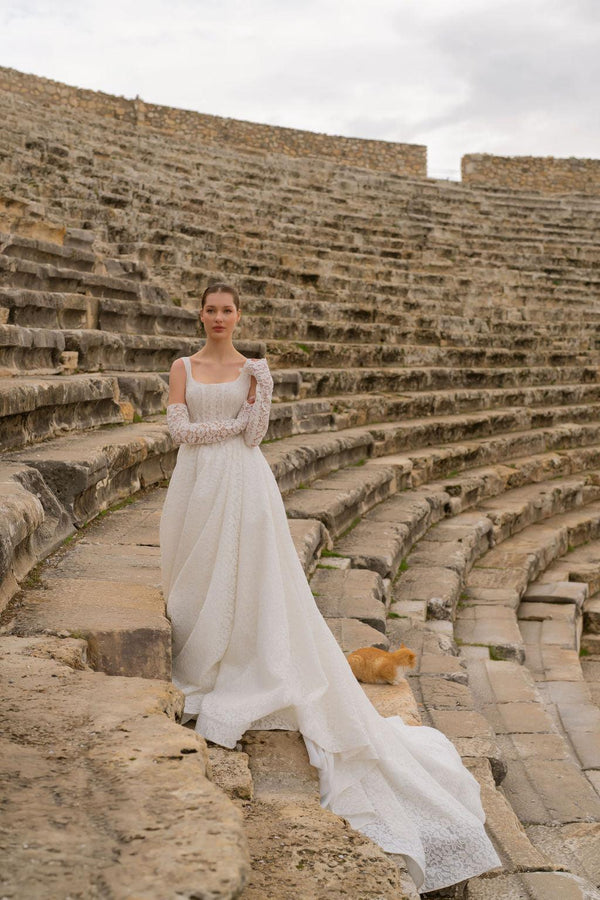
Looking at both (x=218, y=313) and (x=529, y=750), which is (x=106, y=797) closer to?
(x=218, y=313)

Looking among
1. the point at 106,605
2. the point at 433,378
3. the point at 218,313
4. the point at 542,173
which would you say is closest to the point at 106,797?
the point at 106,605

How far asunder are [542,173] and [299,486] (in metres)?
16.4

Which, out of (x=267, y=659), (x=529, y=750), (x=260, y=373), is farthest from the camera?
(x=529, y=750)

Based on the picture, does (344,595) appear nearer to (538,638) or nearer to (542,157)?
(538,638)

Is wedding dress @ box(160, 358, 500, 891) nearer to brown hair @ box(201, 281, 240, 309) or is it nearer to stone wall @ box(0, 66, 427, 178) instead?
brown hair @ box(201, 281, 240, 309)

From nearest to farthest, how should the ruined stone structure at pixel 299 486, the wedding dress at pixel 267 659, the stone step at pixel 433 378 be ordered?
the ruined stone structure at pixel 299 486 → the wedding dress at pixel 267 659 → the stone step at pixel 433 378

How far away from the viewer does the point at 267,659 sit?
2.76m

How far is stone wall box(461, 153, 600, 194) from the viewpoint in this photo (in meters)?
20.1

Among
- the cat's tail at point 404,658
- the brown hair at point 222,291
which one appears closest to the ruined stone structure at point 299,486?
the cat's tail at point 404,658

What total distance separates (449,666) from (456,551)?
6.91 feet

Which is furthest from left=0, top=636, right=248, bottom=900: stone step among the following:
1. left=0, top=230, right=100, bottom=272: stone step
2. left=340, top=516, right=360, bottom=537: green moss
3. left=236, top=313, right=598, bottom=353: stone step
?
left=236, top=313, right=598, bottom=353: stone step

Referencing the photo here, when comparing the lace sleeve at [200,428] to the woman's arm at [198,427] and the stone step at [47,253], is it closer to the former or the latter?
the woman's arm at [198,427]

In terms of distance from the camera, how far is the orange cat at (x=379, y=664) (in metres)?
3.63

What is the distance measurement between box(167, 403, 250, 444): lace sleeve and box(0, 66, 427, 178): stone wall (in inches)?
537
